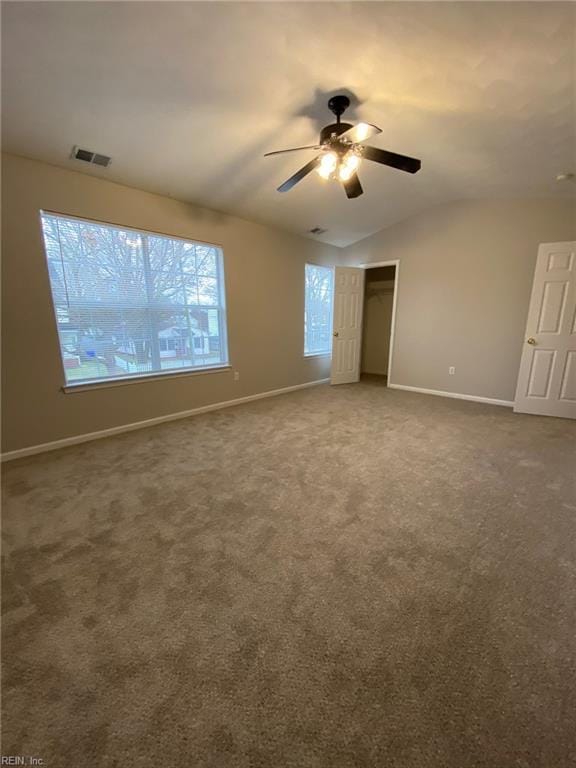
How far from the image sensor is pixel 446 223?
4.50 m

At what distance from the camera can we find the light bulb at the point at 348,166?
7.29ft

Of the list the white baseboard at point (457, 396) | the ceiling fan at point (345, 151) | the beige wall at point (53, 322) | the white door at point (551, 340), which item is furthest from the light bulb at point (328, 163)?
the white baseboard at point (457, 396)

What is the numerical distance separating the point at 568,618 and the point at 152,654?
5.80ft

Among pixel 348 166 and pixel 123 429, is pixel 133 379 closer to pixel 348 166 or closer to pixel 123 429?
pixel 123 429

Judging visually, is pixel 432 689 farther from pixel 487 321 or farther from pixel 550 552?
pixel 487 321

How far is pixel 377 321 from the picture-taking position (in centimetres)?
654

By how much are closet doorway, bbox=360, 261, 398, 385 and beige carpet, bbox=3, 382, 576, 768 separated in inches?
161

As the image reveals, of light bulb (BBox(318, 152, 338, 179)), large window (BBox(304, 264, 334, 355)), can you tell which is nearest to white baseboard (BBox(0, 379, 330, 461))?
large window (BBox(304, 264, 334, 355))

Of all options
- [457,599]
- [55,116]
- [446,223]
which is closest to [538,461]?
[457,599]

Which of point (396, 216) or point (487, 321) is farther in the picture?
point (396, 216)

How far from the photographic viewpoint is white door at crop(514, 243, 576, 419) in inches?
145

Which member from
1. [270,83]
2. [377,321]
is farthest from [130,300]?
[377,321]

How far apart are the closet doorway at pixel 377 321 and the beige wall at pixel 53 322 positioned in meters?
1.92

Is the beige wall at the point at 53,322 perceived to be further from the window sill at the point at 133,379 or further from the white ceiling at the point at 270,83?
the white ceiling at the point at 270,83
